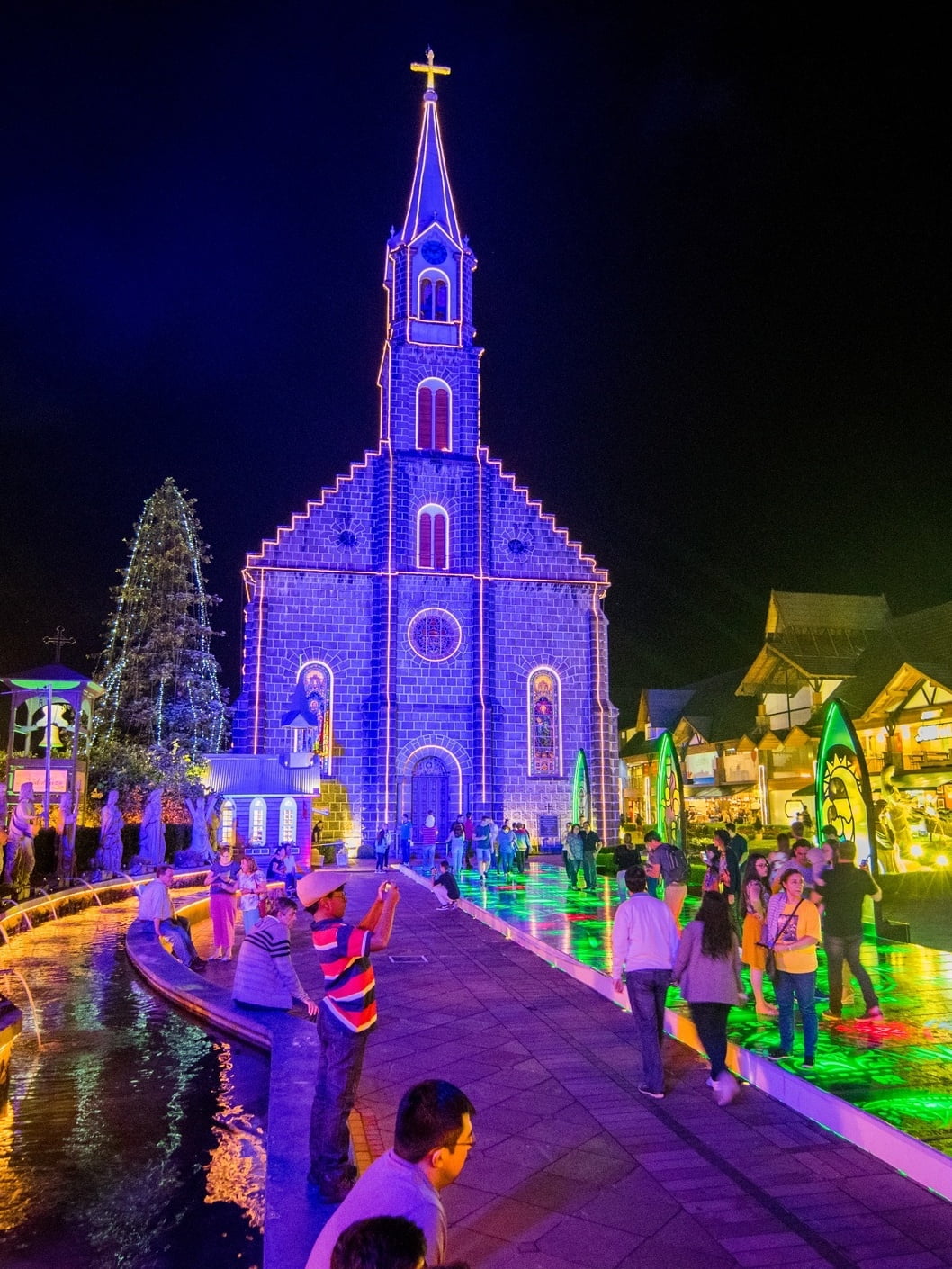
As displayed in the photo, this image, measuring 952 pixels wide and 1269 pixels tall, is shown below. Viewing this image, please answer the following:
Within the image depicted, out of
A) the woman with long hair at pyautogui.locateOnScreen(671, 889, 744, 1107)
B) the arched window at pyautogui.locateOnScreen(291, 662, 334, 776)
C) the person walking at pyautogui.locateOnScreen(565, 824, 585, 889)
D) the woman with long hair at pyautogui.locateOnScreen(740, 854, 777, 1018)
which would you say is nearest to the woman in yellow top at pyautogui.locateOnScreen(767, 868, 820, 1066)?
the woman with long hair at pyautogui.locateOnScreen(671, 889, 744, 1107)

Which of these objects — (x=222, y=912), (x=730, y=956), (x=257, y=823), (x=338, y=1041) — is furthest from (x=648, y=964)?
(x=257, y=823)

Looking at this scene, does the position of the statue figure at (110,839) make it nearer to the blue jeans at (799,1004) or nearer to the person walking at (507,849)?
the person walking at (507,849)

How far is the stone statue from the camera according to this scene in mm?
21641

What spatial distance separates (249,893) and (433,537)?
76.5 feet

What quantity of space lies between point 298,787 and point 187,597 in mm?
10710

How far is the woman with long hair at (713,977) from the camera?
6191 millimetres

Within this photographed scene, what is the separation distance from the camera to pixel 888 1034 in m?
7.73

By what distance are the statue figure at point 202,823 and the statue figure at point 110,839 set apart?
4.75m

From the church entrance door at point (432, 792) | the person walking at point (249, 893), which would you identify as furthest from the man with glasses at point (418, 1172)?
the church entrance door at point (432, 792)

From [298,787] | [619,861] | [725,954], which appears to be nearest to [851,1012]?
[725,954]

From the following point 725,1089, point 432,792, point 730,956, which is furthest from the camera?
point 432,792

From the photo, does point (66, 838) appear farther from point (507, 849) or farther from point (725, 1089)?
point (725, 1089)

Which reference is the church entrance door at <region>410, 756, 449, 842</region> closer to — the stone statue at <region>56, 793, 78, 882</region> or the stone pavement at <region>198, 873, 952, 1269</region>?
the stone statue at <region>56, 793, 78, 882</region>

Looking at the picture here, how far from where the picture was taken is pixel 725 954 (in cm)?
625
